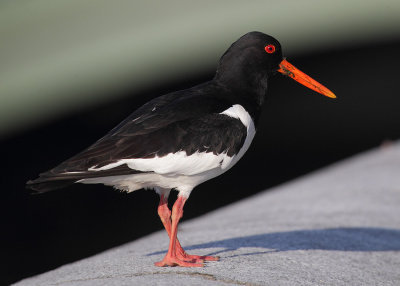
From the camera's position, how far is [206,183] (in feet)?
49.0

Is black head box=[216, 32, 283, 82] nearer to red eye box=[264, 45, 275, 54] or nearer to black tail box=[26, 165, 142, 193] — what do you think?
red eye box=[264, 45, 275, 54]

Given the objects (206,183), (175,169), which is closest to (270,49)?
(175,169)

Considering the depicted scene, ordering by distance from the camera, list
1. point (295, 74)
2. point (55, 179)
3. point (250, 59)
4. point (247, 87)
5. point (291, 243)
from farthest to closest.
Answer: point (295, 74), point (291, 243), point (250, 59), point (247, 87), point (55, 179)

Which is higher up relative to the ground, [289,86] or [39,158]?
[289,86]

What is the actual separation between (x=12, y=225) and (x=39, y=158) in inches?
54.4

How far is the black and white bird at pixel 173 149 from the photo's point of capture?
544 cm

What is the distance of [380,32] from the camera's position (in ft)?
47.3

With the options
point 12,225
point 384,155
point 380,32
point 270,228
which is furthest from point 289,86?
point 270,228

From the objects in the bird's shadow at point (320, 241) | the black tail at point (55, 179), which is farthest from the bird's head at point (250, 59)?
the black tail at point (55, 179)

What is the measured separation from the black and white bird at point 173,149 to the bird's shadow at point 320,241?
2.75ft

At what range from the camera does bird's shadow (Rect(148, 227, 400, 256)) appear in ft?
22.1

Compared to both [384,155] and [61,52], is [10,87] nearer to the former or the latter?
[61,52]

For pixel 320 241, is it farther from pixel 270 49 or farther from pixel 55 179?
pixel 55 179

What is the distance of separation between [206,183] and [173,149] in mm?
9381
